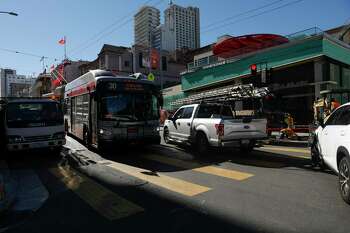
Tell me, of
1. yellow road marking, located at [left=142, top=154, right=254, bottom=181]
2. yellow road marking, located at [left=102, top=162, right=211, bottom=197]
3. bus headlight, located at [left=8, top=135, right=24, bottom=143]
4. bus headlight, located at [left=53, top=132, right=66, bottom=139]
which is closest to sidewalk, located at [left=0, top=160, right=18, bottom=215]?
bus headlight, located at [left=8, top=135, right=24, bottom=143]

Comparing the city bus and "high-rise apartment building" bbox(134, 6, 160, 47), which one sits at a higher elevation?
"high-rise apartment building" bbox(134, 6, 160, 47)

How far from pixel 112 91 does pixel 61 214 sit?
6.46 meters

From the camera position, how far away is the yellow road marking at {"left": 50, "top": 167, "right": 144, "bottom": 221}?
571 cm

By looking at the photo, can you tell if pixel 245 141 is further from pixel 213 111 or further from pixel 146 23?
pixel 146 23

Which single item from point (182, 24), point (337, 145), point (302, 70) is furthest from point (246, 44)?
point (337, 145)

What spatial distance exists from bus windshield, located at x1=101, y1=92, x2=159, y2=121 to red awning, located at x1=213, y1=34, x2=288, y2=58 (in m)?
16.1

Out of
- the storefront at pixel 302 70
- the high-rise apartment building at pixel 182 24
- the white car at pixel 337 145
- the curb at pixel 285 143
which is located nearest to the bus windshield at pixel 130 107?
the curb at pixel 285 143

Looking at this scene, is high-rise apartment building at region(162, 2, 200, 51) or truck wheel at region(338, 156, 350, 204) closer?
truck wheel at region(338, 156, 350, 204)

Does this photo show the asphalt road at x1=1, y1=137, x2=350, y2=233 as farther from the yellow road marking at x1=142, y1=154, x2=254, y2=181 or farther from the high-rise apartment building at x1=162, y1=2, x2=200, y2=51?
the high-rise apartment building at x1=162, y1=2, x2=200, y2=51

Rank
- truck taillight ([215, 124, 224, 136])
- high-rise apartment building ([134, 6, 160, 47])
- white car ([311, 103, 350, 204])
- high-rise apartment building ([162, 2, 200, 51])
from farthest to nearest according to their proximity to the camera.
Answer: high-rise apartment building ([162, 2, 200, 51]) → high-rise apartment building ([134, 6, 160, 47]) → truck taillight ([215, 124, 224, 136]) → white car ([311, 103, 350, 204])

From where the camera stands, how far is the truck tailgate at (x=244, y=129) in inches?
413

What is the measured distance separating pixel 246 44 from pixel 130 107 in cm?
1964

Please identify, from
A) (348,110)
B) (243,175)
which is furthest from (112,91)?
(348,110)

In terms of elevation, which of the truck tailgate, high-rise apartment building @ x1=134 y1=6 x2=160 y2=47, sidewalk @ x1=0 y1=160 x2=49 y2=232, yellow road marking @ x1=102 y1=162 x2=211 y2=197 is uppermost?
high-rise apartment building @ x1=134 y1=6 x2=160 y2=47
